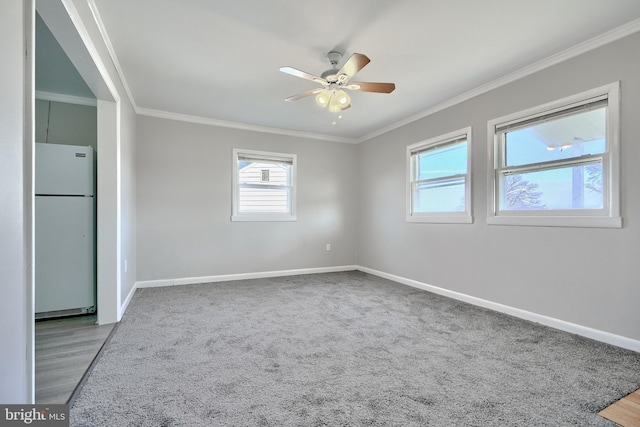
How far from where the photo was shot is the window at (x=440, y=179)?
12.0 ft

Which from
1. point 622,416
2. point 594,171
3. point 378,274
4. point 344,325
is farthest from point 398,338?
point 378,274

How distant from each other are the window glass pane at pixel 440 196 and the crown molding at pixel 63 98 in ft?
13.9

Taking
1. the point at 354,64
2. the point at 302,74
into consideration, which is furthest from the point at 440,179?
the point at 302,74

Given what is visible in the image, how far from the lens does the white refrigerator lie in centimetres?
287

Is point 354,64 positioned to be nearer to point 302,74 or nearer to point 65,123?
point 302,74

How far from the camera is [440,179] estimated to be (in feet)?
13.1

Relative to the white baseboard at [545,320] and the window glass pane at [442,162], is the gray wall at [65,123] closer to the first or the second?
the window glass pane at [442,162]

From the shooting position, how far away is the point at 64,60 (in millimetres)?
2734

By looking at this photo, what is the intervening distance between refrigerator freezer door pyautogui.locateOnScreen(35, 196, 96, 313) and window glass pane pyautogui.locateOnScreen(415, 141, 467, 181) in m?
4.14

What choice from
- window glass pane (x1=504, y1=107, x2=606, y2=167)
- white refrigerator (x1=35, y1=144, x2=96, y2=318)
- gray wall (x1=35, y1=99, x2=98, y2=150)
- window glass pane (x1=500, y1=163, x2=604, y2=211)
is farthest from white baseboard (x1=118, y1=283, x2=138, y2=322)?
window glass pane (x1=504, y1=107, x2=606, y2=167)

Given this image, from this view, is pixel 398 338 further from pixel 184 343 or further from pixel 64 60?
pixel 64 60

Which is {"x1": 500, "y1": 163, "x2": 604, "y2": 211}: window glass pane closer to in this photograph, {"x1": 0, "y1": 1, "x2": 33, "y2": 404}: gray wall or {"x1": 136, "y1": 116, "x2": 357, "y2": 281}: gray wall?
{"x1": 136, "y1": 116, "x2": 357, "y2": 281}: gray wall

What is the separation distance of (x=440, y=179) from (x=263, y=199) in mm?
2816

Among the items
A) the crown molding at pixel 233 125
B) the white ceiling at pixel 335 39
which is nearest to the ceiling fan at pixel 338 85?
the white ceiling at pixel 335 39
